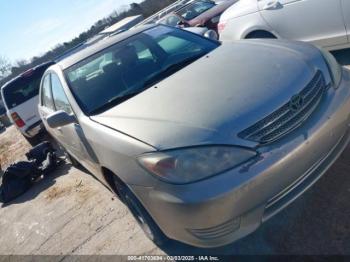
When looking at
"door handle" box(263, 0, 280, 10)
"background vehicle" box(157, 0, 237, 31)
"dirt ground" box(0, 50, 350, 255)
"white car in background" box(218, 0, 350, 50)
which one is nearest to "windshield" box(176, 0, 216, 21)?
"background vehicle" box(157, 0, 237, 31)

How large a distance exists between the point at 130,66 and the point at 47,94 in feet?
5.67

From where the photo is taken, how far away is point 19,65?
52.8m

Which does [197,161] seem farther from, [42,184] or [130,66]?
[42,184]

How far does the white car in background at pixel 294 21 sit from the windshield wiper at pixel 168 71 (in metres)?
2.16

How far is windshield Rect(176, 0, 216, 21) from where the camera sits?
488 inches

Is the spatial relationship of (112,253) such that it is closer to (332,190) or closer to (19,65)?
(332,190)

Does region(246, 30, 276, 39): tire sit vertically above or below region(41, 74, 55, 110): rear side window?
below

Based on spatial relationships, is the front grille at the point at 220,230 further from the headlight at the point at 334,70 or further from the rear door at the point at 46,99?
the rear door at the point at 46,99

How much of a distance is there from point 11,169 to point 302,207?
4867 mm

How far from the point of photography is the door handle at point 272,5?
5.32 meters

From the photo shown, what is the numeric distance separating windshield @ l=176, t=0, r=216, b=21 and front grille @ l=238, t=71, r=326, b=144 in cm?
1020

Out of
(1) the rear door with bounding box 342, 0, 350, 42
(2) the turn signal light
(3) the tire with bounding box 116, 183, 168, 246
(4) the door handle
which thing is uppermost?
(4) the door handle

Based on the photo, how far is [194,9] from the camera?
12750mm

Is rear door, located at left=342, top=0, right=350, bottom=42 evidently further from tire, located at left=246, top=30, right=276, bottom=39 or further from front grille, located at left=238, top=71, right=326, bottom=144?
front grille, located at left=238, top=71, right=326, bottom=144
